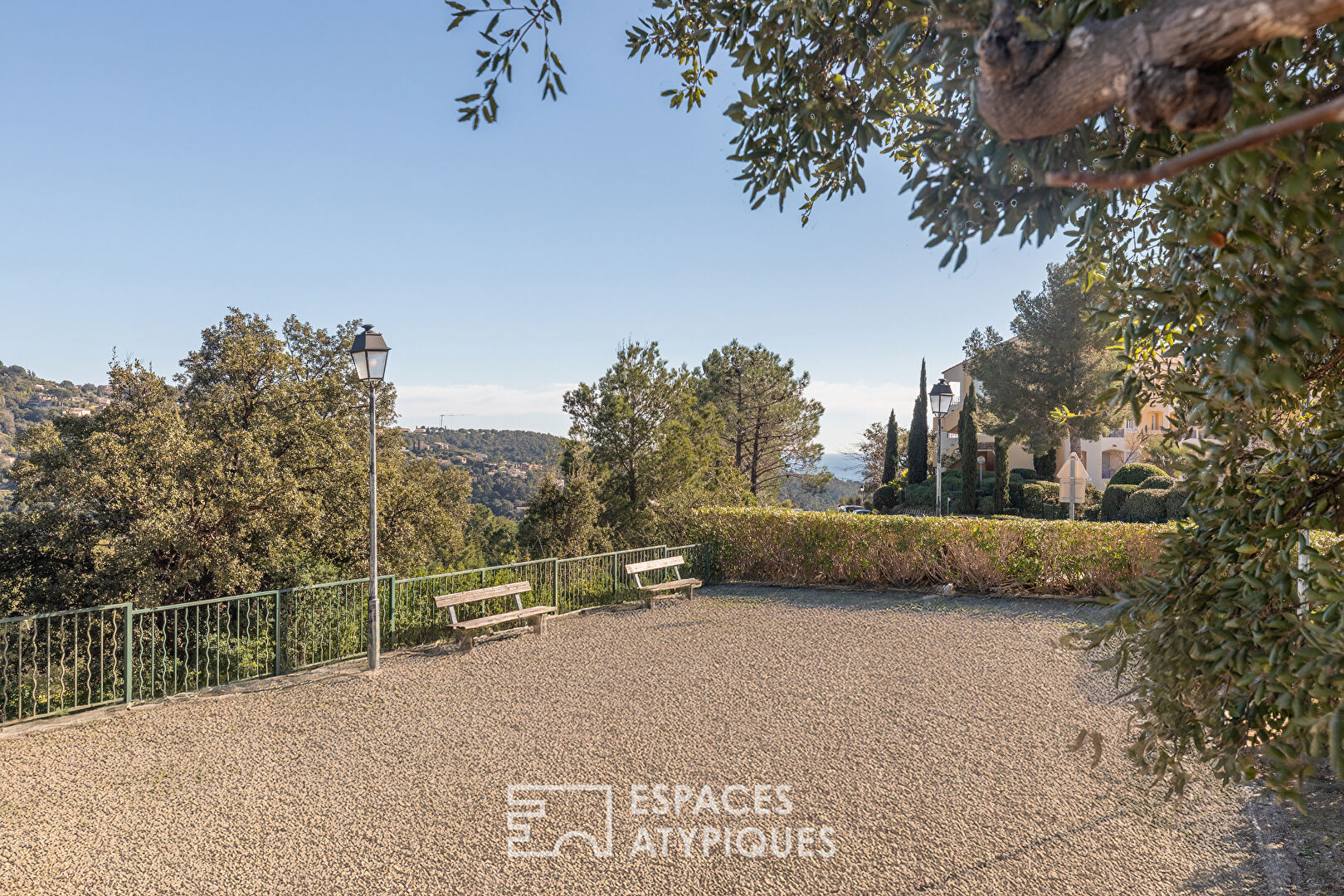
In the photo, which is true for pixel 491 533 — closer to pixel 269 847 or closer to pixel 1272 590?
pixel 269 847

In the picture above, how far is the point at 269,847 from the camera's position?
12.6ft

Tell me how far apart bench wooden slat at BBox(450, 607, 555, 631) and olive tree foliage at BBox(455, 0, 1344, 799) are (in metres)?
6.79

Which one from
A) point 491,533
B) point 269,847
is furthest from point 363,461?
point 491,533

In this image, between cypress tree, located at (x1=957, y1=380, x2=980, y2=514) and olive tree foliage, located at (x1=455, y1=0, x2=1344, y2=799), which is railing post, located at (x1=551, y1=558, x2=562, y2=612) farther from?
cypress tree, located at (x1=957, y1=380, x2=980, y2=514)

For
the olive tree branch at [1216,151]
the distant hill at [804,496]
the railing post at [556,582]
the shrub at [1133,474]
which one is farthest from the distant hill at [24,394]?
the shrub at [1133,474]

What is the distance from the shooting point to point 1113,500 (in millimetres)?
21672

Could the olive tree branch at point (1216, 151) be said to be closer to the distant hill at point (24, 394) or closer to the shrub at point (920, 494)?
the distant hill at point (24, 394)

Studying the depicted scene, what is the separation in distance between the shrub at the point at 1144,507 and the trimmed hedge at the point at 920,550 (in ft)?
31.1

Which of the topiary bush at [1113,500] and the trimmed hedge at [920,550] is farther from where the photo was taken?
the topiary bush at [1113,500]

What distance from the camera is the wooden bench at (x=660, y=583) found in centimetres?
1073

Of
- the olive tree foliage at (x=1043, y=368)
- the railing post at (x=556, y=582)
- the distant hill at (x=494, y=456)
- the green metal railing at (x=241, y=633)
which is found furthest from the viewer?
the distant hill at (x=494, y=456)

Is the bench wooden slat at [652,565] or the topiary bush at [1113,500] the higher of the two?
the topiary bush at [1113,500]

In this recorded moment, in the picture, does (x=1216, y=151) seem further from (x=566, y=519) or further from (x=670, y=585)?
(x=566, y=519)

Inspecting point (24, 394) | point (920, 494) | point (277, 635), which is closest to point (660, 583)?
point (277, 635)
